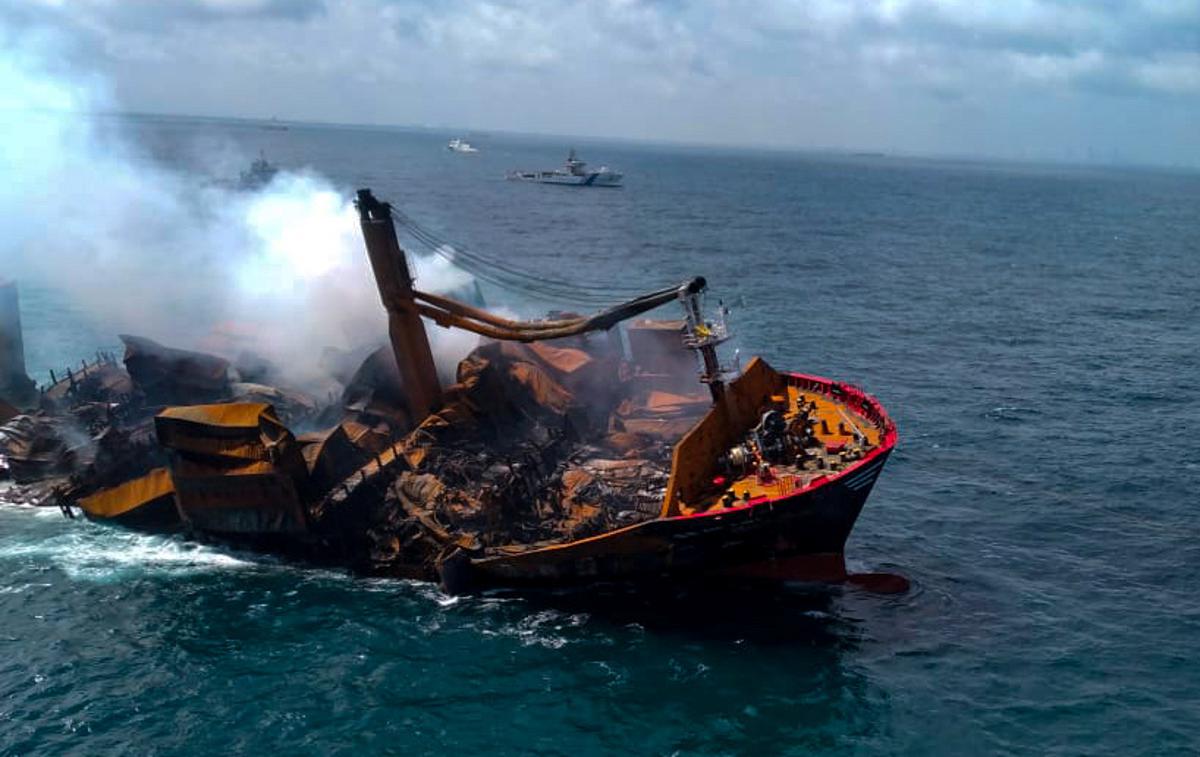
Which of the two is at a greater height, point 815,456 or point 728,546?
point 815,456

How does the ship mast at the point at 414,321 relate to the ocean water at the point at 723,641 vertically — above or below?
above

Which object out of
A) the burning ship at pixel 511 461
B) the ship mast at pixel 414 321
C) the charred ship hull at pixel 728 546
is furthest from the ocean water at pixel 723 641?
the ship mast at pixel 414 321

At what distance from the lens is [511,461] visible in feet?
135

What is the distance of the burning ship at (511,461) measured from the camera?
118ft

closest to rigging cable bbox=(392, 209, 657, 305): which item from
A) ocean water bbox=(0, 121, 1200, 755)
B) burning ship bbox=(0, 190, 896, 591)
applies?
burning ship bbox=(0, 190, 896, 591)

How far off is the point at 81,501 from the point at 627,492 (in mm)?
26298

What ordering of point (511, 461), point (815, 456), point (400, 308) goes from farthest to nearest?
point (400, 308)
point (511, 461)
point (815, 456)

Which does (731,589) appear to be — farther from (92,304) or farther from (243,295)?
Result: (92,304)

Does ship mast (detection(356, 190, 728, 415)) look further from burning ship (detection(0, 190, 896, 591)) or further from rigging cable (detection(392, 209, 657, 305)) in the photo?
rigging cable (detection(392, 209, 657, 305))

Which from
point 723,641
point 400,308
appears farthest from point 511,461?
point 723,641

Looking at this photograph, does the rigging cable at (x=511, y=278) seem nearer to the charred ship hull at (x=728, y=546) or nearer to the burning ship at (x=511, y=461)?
the burning ship at (x=511, y=461)

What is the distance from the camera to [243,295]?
245 ft

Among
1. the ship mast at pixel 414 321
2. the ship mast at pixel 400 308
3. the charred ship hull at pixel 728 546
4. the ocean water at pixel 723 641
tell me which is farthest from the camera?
the ship mast at pixel 400 308

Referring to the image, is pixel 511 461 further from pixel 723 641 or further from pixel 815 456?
pixel 815 456
